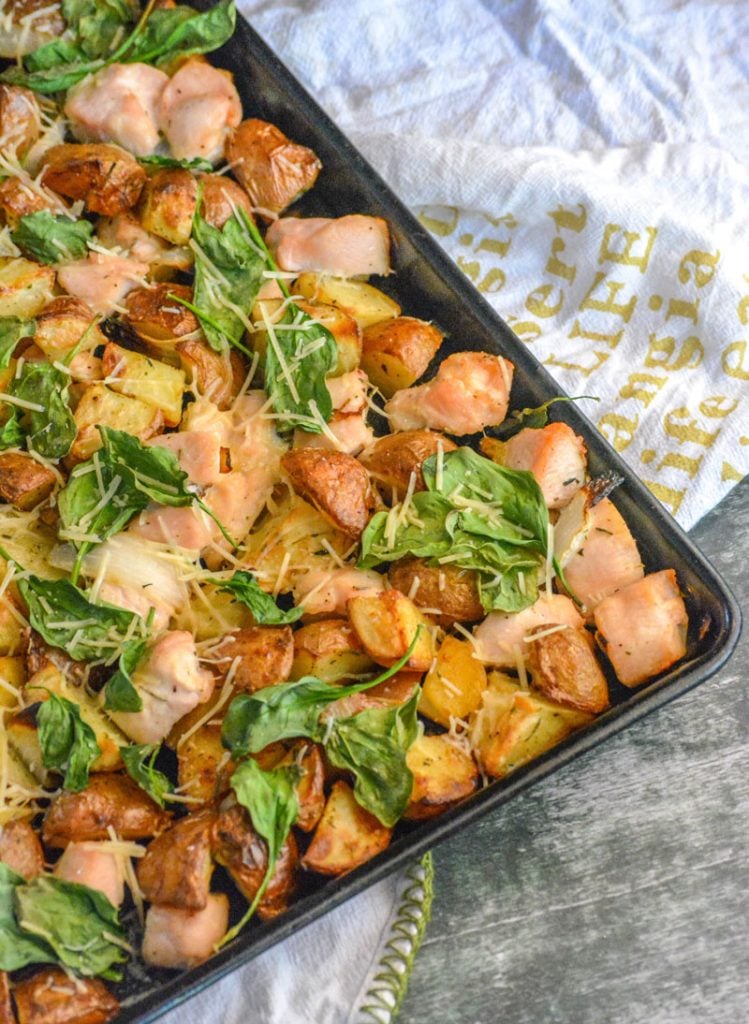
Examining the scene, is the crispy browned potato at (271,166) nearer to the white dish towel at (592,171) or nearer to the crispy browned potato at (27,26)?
the white dish towel at (592,171)

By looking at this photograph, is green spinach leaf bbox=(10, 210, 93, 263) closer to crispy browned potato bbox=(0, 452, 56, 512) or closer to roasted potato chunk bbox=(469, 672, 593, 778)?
crispy browned potato bbox=(0, 452, 56, 512)

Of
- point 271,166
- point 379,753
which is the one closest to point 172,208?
point 271,166

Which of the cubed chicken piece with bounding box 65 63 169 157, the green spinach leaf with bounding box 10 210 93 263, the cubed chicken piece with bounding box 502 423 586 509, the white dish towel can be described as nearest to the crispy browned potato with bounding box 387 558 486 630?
the cubed chicken piece with bounding box 502 423 586 509

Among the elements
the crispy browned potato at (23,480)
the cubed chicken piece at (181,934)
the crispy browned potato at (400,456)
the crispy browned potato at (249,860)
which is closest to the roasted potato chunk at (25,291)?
the crispy browned potato at (23,480)

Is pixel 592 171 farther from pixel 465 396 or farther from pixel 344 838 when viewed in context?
pixel 344 838

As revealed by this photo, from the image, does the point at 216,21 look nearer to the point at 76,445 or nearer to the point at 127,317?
the point at 127,317

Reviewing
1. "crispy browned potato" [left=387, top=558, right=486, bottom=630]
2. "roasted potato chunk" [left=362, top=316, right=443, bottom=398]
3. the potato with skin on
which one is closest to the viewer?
"crispy browned potato" [left=387, top=558, right=486, bottom=630]
